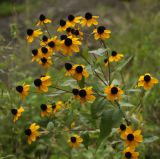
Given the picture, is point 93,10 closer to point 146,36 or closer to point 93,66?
point 146,36

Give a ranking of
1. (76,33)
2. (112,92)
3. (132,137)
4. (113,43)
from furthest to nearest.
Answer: (113,43) < (76,33) < (132,137) < (112,92)

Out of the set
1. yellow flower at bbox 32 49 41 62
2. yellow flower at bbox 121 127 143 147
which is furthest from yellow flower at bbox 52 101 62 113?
yellow flower at bbox 121 127 143 147

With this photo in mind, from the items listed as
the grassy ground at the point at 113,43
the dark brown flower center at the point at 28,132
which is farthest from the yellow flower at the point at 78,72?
the grassy ground at the point at 113,43

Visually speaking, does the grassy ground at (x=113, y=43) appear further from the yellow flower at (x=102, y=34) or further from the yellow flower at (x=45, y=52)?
the yellow flower at (x=45, y=52)

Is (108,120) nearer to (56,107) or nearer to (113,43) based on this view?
(56,107)

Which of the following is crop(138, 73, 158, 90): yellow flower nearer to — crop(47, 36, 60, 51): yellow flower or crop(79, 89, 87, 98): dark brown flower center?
crop(79, 89, 87, 98): dark brown flower center

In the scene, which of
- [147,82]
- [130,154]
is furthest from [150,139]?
[147,82]
